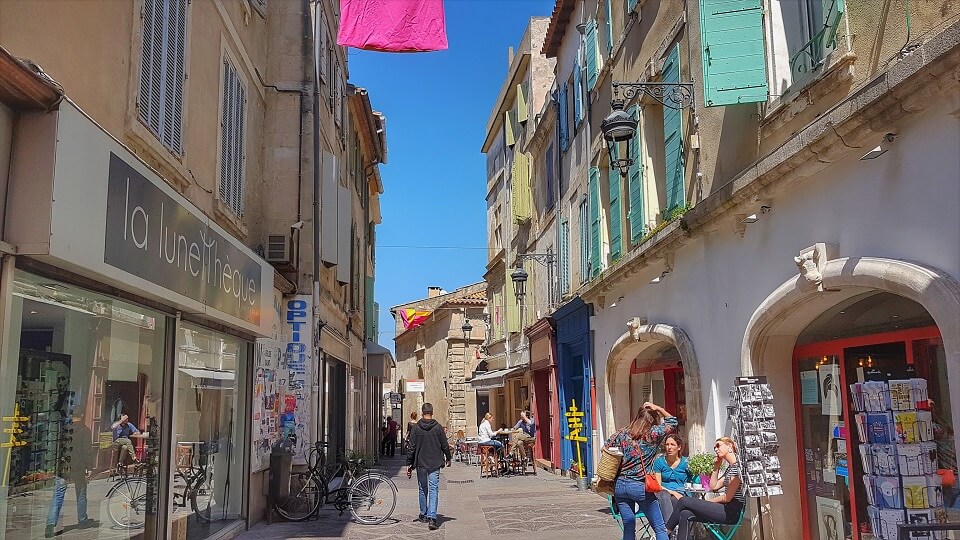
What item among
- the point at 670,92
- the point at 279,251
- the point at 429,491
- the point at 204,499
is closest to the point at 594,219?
the point at 670,92

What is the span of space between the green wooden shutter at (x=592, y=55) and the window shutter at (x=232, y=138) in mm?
6440

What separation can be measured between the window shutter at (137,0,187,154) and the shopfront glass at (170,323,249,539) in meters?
1.97

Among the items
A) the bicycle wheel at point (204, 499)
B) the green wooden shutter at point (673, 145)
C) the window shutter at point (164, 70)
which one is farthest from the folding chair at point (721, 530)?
the window shutter at point (164, 70)

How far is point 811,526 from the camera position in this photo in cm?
753

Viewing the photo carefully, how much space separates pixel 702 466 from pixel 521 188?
52.4 feet

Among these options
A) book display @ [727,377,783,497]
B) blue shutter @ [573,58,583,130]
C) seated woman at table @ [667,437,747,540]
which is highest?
→ blue shutter @ [573,58,583,130]

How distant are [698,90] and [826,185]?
2.98 meters

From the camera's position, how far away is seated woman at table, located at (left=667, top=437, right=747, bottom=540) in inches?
280

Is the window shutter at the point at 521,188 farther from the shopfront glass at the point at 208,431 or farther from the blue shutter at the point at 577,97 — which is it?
the shopfront glass at the point at 208,431

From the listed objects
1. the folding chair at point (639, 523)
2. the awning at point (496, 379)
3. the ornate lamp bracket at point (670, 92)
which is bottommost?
the folding chair at point (639, 523)

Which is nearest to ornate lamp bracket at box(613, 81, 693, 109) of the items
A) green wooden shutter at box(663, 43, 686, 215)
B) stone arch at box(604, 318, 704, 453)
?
green wooden shutter at box(663, 43, 686, 215)

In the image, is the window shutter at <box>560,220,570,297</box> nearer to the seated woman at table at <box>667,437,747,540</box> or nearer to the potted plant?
the potted plant

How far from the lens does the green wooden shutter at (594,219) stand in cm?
1410

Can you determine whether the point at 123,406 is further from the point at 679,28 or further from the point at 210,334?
the point at 679,28
